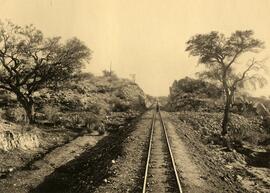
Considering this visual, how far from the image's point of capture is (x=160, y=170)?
1612 centimetres

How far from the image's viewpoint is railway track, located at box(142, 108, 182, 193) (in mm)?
13633

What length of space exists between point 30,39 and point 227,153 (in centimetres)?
1779

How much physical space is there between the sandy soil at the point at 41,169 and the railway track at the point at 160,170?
512 centimetres

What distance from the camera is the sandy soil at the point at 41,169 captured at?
17.0m

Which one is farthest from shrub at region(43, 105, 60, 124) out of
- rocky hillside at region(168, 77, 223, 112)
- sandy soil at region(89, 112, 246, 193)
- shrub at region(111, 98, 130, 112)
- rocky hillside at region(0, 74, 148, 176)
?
rocky hillside at region(168, 77, 223, 112)

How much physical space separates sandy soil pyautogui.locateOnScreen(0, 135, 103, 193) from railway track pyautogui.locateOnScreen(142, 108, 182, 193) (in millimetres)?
5123

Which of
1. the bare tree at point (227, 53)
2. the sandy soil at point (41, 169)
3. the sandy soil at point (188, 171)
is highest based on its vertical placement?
the bare tree at point (227, 53)

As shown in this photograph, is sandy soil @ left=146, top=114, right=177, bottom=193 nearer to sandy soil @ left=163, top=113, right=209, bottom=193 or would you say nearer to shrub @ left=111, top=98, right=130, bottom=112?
sandy soil @ left=163, top=113, right=209, bottom=193

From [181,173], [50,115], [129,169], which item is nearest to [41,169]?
[129,169]

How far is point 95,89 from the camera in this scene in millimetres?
58062

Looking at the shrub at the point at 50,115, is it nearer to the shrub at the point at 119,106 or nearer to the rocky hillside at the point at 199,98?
the shrub at the point at 119,106

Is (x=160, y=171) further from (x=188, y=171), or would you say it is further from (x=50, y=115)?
(x=50, y=115)

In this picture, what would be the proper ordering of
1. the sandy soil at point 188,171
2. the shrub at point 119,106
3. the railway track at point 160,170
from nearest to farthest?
the railway track at point 160,170 → the sandy soil at point 188,171 → the shrub at point 119,106

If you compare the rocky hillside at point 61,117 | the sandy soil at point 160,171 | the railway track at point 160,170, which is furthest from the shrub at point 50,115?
the sandy soil at point 160,171
